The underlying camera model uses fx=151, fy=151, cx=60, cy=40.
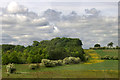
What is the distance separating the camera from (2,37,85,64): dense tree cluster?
1672 centimetres

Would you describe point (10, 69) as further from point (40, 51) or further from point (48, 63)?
point (40, 51)

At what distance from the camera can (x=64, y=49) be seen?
18141 mm

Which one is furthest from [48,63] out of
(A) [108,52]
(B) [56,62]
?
(A) [108,52]

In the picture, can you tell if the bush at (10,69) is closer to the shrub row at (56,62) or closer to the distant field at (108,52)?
the shrub row at (56,62)

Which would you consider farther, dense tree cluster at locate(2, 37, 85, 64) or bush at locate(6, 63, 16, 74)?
dense tree cluster at locate(2, 37, 85, 64)

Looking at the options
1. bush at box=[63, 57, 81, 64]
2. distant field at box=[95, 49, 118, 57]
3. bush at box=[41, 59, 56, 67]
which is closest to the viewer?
bush at box=[41, 59, 56, 67]

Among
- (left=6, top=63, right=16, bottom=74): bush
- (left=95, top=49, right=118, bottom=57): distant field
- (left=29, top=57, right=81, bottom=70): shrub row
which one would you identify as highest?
(left=95, top=49, right=118, bottom=57): distant field

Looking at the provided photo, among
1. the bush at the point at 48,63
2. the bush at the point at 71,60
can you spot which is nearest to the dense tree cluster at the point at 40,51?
the bush at the point at 71,60

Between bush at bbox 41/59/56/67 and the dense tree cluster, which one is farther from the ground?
the dense tree cluster

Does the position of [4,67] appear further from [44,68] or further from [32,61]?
[44,68]

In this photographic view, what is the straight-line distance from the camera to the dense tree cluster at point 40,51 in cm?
1672

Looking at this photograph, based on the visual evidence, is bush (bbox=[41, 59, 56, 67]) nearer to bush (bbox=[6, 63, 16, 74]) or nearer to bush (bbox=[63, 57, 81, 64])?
bush (bbox=[63, 57, 81, 64])

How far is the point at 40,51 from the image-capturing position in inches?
681

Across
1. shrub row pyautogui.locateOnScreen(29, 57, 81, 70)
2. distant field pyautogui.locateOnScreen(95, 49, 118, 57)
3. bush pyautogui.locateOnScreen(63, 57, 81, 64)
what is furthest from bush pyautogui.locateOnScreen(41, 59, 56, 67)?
distant field pyautogui.locateOnScreen(95, 49, 118, 57)
